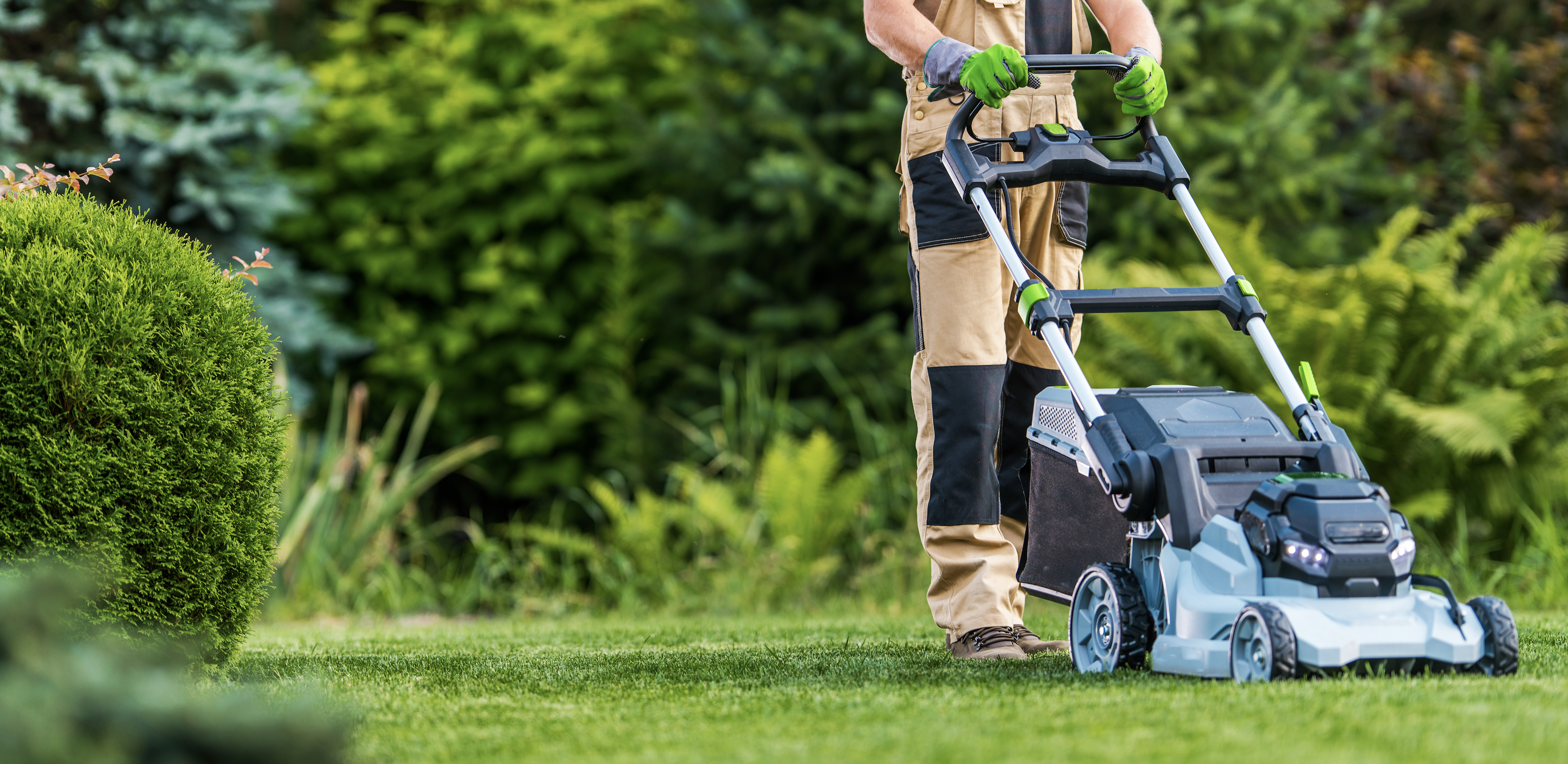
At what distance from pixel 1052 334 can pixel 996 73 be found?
55cm

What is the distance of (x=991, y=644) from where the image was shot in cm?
314

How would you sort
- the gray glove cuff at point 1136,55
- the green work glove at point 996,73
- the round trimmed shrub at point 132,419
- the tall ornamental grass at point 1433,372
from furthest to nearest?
the tall ornamental grass at point 1433,372, the gray glove cuff at point 1136,55, the green work glove at point 996,73, the round trimmed shrub at point 132,419

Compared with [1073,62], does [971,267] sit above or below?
below

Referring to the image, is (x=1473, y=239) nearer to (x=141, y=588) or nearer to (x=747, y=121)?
(x=747, y=121)

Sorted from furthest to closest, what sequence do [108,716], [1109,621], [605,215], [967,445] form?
[605,215] → [967,445] → [1109,621] → [108,716]

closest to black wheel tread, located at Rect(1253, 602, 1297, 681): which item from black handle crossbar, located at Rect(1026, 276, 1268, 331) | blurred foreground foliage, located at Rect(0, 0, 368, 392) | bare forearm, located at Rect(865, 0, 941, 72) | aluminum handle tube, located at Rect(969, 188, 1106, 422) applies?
aluminum handle tube, located at Rect(969, 188, 1106, 422)

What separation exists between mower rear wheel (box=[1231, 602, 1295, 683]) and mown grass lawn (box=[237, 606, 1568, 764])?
0.04 m

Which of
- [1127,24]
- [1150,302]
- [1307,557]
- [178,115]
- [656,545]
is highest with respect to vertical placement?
[1127,24]

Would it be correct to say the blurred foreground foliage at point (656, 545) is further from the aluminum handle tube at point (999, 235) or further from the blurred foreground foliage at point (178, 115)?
the aluminum handle tube at point (999, 235)

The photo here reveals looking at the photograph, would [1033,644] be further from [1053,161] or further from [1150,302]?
[1053,161]

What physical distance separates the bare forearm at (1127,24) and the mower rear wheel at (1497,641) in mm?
1509

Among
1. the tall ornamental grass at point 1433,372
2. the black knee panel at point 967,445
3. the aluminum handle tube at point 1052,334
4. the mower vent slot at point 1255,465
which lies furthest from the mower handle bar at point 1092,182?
the tall ornamental grass at point 1433,372

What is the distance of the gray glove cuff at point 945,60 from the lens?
10.0 ft

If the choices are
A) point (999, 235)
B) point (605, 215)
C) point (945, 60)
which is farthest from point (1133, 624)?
point (605, 215)
